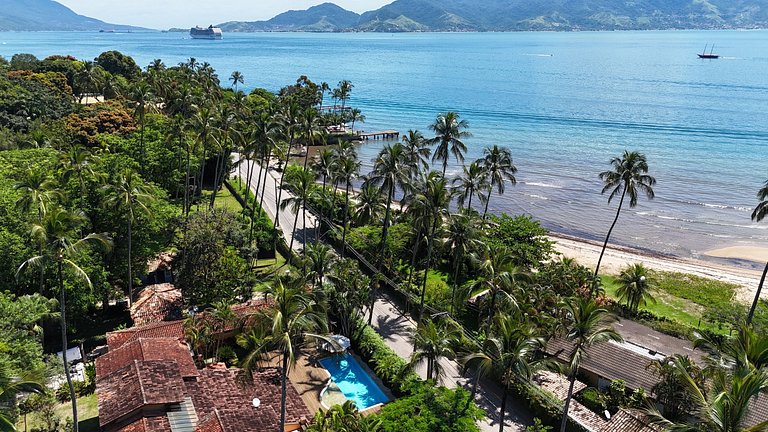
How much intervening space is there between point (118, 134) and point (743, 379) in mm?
67065

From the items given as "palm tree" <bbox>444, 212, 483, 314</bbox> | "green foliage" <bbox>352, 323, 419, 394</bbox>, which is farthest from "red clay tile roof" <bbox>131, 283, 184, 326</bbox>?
"palm tree" <bbox>444, 212, 483, 314</bbox>

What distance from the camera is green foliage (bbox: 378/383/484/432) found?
914 inches

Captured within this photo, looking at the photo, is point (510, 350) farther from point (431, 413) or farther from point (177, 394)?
point (177, 394)

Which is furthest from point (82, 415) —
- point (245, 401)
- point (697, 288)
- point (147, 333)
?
point (697, 288)

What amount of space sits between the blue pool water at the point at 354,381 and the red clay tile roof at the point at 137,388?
10026 millimetres

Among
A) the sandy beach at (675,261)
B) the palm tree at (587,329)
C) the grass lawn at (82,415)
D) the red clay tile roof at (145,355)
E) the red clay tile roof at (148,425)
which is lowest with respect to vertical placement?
the grass lawn at (82,415)

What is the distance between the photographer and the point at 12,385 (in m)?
18.4

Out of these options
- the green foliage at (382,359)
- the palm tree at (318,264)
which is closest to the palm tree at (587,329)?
the green foliage at (382,359)

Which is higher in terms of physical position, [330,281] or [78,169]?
[78,169]

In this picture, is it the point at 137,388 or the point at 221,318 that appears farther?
the point at 221,318

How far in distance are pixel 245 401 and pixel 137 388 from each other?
17.9 ft

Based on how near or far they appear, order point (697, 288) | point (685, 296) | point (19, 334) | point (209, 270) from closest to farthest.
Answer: point (19, 334), point (209, 270), point (685, 296), point (697, 288)

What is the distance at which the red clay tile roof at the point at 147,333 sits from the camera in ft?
107

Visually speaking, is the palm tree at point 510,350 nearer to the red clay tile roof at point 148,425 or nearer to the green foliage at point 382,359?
the green foliage at point 382,359
